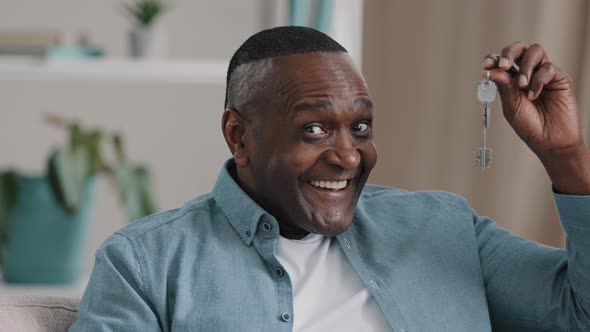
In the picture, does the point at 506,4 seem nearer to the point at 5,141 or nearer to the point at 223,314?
the point at 223,314

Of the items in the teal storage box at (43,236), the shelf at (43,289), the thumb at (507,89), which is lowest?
the shelf at (43,289)

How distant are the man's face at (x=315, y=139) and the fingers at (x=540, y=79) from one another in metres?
0.25

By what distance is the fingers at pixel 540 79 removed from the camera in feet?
4.54

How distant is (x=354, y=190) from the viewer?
1493 mm

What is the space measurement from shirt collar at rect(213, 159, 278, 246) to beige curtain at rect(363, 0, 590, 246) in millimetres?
875

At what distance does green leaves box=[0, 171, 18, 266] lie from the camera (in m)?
2.85

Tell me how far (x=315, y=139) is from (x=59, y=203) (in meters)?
1.59

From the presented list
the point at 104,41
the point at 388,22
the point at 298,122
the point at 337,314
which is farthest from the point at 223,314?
the point at 104,41

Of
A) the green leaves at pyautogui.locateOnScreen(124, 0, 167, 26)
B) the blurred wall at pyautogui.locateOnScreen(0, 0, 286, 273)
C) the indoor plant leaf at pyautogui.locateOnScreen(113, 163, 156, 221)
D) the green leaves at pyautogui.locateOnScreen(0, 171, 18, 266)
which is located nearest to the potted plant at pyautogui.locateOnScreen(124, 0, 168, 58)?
the green leaves at pyautogui.locateOnScreen(124, 0, 167, 26)

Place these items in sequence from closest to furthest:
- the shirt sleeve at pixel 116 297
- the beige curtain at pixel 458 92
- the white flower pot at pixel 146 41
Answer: the shirt sleeve at pixel 116 297 < the beige curtain at pixel 458 92 < the white flower pot at pixel 146 41

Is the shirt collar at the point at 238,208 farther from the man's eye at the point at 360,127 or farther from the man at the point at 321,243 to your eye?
the man's eye at the point at 360,127

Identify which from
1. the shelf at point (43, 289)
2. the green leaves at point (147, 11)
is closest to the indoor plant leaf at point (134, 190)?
the shelf at point (43, 289)

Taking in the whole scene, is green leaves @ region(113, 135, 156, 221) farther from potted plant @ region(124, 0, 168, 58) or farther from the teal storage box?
potted plant @ region(124, 0, 168, 58)

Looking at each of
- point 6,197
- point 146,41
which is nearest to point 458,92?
point 146,41
